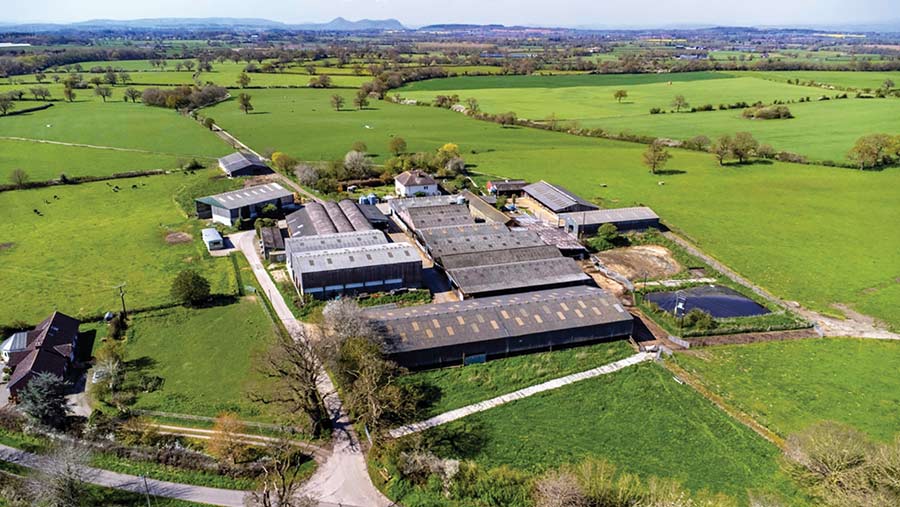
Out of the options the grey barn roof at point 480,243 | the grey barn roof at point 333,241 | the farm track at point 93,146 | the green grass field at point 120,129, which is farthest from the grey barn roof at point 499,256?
the green grass field at point 120,129

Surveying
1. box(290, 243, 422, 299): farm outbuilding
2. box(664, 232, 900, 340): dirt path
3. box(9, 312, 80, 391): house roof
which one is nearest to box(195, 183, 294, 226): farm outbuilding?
box(290, 243, 422, 299): farm outbuilding

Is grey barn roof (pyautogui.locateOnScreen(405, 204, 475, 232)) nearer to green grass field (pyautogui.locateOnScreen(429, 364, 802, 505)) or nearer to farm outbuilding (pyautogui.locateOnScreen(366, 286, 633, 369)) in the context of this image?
farm outbuilding (pyautogui.locateOnScreen(366, 286, 633, 369))

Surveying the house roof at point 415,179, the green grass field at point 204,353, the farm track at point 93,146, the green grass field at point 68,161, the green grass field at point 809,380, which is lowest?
the green grass field at point 204,353

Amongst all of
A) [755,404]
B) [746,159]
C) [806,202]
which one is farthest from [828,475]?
[746,159]

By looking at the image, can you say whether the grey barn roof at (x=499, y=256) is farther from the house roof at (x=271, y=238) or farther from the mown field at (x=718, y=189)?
the mown field at (x=718, y=189)

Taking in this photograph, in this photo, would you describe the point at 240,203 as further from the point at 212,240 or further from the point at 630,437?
the point at 630,437

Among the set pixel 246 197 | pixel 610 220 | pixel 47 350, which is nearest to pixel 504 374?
pixel 47 350

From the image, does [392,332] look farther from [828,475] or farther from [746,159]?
[746,159]
